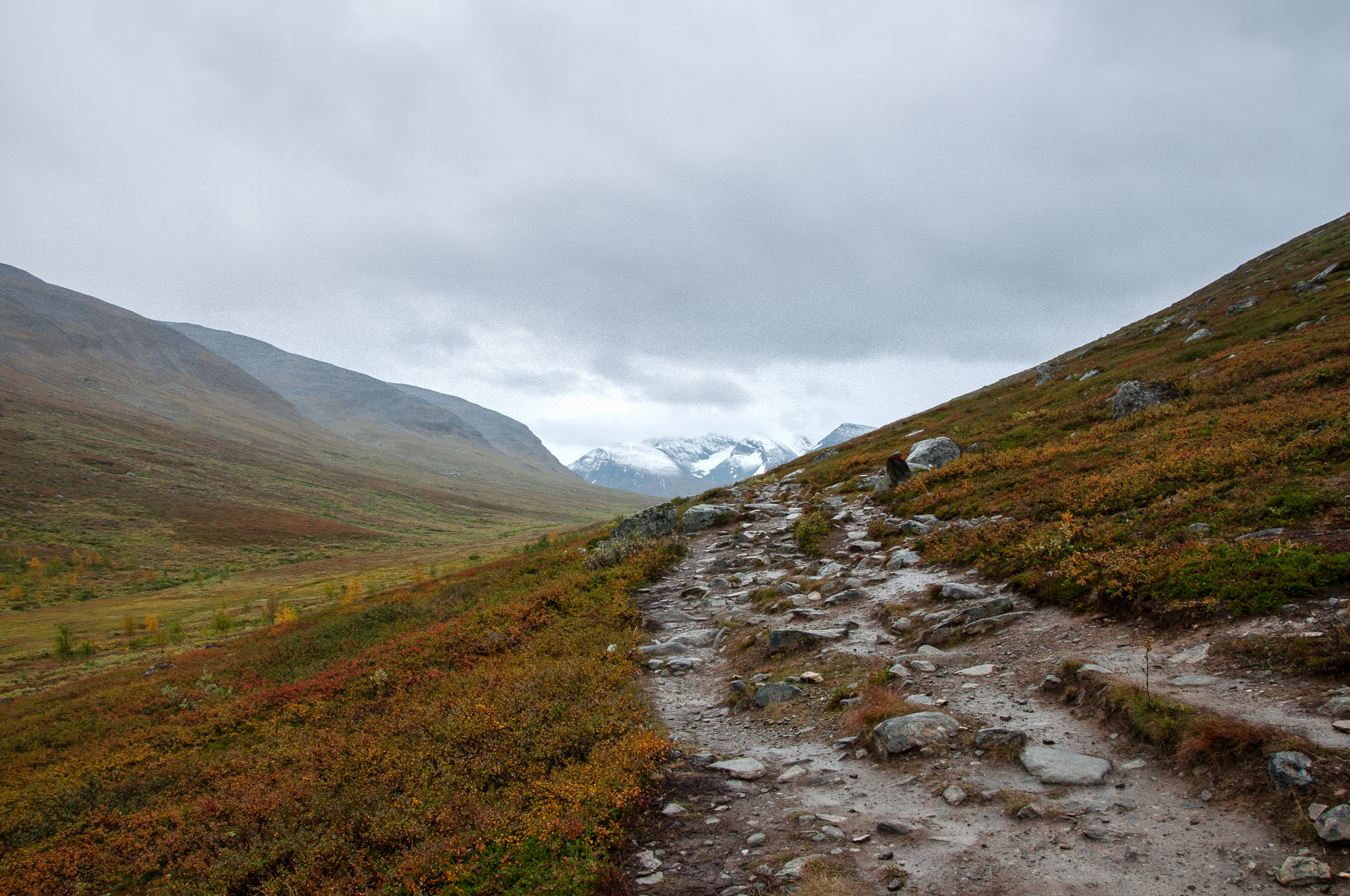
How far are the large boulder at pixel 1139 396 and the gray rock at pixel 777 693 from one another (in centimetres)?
2309

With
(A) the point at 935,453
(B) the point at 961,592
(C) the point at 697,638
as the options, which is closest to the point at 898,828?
(B) the point at 961,592

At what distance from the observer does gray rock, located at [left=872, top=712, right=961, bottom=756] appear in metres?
7.68

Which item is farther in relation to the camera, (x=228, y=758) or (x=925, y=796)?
(x=228, y=758)

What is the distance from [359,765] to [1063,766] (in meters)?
11.1

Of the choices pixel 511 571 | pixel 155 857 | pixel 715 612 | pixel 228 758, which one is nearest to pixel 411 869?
pixel 155 857

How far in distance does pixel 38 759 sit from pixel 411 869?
16062mm

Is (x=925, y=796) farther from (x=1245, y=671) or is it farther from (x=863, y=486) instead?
(x=863, y=486)

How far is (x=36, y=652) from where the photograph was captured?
3075 cm

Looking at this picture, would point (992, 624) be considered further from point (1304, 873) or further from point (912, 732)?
point (1304, 873)

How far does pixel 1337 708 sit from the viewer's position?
5738mm

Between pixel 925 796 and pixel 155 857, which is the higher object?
pixel 925 796

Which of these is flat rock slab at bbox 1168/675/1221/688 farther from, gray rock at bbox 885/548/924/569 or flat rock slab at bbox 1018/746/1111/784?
gray rock at bbox 885/548/924/569

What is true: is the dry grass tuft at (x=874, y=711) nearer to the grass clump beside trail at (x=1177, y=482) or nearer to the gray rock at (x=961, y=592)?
the gray rock at (x=961, y=592)

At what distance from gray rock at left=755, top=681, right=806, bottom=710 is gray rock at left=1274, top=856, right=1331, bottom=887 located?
21.7 ft
